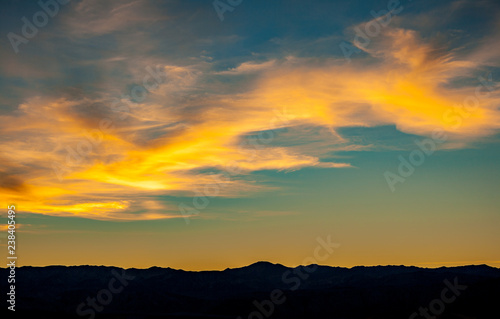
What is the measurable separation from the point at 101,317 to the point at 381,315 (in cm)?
9563

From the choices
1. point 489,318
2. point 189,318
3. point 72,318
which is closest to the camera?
point 489,318

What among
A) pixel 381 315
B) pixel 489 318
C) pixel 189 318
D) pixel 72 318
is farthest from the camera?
pixel 189 318

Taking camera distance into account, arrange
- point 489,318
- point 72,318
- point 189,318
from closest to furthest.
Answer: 1. point 489,318
2. point 72,318
3. point 189,318

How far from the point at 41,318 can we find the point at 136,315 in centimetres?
3542

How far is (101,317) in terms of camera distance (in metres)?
180

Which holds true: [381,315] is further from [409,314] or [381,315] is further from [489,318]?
[489,318]

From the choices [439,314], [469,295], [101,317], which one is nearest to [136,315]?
[101,317]

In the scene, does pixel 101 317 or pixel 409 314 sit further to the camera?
pixel 101 317

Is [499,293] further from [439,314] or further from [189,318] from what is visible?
[189,318]

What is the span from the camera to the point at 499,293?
175 m

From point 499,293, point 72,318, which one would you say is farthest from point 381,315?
point 72,318

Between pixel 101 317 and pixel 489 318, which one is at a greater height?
pixel 101 317

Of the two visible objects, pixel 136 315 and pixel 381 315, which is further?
pixel 136 315

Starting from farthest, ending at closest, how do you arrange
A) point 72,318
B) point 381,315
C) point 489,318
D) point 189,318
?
point 189,318, point 72,318, point 381,315, point 489,318
